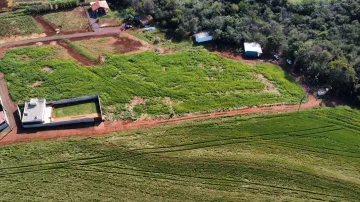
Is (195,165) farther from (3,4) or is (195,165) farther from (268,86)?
(3,4)

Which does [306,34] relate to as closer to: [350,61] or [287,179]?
[350,61]

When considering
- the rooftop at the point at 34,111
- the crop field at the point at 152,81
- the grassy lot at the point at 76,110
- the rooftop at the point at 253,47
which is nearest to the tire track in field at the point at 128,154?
the crop field at the point at 152,81

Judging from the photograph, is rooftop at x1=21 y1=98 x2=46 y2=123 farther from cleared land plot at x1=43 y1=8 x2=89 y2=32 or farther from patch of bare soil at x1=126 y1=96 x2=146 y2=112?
cleared land plot at x1=43 y1=8 x2=89 y2=32

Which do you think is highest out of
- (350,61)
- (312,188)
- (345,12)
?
(345,12)

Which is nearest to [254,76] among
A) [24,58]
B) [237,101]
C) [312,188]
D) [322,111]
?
[237,101]

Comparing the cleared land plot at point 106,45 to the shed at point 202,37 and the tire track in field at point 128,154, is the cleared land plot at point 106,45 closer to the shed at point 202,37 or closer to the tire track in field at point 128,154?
the shed at point 202,37
